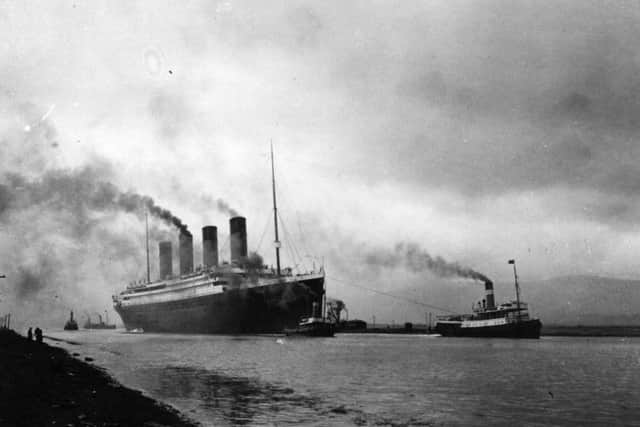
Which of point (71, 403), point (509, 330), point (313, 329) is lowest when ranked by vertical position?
point (509, 330)

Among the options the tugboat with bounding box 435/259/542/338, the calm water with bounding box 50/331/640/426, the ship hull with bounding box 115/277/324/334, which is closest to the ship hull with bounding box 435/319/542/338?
the tugboat with bounding box 435/259/542/338

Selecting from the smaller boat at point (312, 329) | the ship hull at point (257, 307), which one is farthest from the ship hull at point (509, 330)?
the ship hull at point (257, 307)

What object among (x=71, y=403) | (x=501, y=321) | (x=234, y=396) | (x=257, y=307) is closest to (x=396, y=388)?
(x=234, y=396)

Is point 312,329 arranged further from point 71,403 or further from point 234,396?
point 71,403

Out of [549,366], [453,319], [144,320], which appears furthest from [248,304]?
[549,366]

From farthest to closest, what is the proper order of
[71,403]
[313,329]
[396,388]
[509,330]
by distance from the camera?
[313,329] < [509,330] < [396,388] < [71,403]

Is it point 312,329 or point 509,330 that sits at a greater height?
point 312,329

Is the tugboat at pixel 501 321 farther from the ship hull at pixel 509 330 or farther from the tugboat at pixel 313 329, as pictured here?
the tugboat at pixel 313 329

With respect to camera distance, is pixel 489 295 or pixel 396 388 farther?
pixel 489 295

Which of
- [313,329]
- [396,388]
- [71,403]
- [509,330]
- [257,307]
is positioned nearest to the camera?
[71,403]
